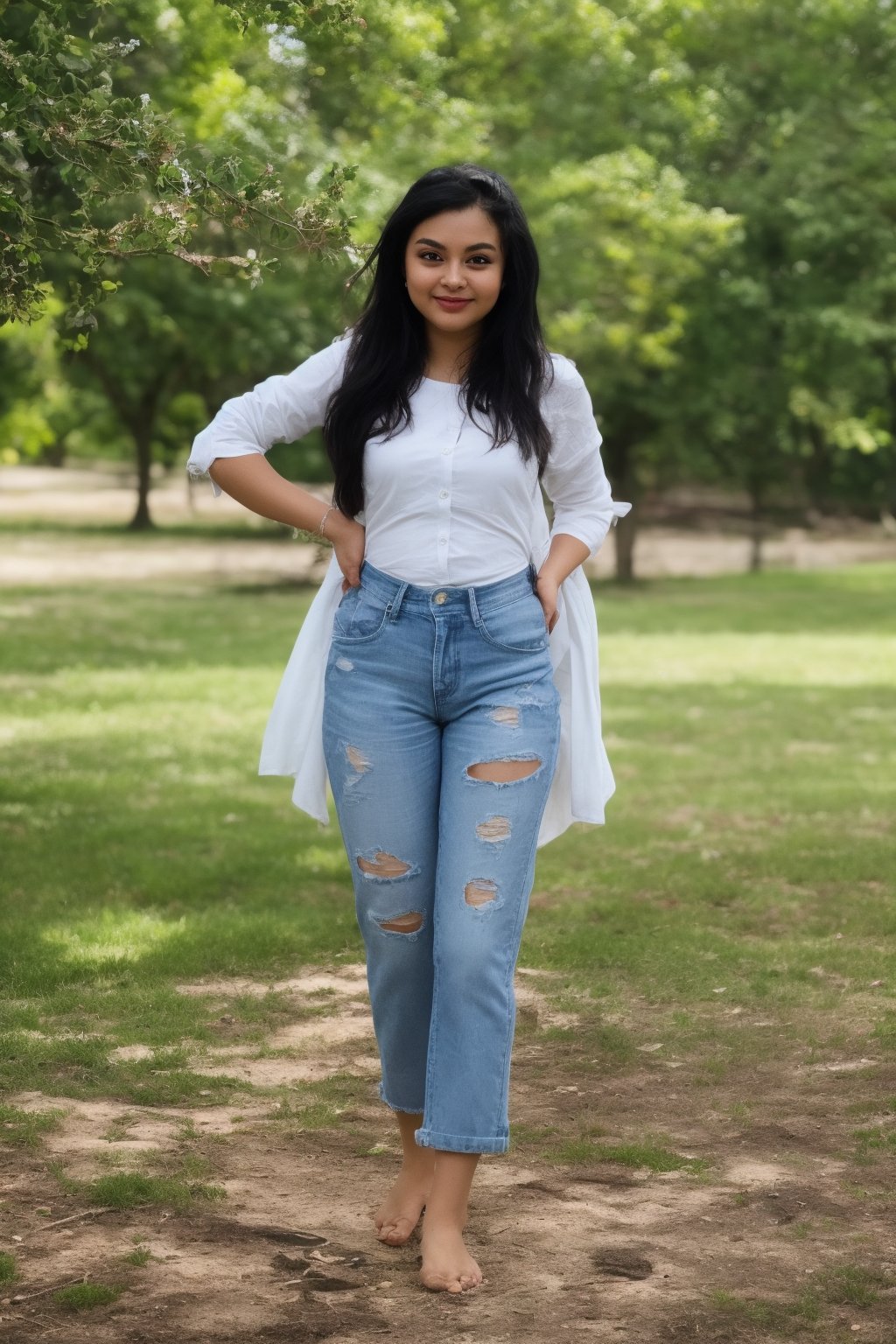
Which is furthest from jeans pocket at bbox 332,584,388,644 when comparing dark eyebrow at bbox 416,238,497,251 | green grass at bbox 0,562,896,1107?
green grass at bbox 0,562,896,1107

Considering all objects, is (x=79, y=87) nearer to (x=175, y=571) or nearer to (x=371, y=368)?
(x=371, y=368)

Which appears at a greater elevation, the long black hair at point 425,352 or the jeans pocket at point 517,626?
the long black hair at point 425,352

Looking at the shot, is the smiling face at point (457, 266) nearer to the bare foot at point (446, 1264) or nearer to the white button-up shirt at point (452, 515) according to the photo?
the white button-up shirt at point (452, 515)

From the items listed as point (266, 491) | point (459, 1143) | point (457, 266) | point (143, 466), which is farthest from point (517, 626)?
point (143, 466)

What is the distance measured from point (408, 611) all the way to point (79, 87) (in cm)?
199

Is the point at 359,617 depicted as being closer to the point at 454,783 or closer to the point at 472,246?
the point at 454,783

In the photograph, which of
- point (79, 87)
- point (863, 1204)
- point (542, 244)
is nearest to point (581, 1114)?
point (863, 1204)

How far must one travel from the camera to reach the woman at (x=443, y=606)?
3.43 meters

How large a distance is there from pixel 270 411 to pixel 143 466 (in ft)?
126

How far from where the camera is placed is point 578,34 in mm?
23391

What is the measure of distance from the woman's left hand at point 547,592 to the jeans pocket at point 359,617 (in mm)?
334

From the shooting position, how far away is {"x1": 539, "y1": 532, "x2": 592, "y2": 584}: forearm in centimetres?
359

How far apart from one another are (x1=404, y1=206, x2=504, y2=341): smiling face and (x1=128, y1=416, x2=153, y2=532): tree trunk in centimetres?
3818


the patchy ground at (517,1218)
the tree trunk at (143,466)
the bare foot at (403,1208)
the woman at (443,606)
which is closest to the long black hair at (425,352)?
the woman at (443,606)
